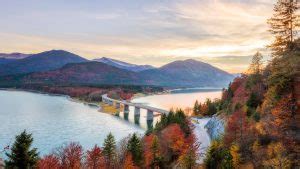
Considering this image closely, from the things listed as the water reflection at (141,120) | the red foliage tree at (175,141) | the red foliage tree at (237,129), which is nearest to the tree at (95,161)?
the red foliage tree at (175,141)

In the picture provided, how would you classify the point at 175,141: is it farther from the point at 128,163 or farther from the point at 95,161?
the point at 95,161

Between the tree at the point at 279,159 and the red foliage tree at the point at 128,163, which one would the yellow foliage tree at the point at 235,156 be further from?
the red foliage tree at the point at 128,163

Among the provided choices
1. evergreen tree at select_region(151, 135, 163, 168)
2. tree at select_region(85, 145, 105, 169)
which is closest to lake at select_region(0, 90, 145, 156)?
tree at select_region(85, 145, 105, 169)

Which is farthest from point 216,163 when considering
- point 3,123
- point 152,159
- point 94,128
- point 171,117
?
point 3,123

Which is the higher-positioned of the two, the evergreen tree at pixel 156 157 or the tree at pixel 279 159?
the tree at pixel 279 159

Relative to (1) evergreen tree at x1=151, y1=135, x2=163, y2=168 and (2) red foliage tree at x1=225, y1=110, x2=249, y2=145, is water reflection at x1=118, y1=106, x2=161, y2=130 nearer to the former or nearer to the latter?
(1) evergreen tree at x1=151, y1=135, x2=163, y2=168

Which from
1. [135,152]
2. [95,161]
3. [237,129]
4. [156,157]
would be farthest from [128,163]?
[237,129]

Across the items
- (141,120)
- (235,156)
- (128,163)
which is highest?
(235,156)

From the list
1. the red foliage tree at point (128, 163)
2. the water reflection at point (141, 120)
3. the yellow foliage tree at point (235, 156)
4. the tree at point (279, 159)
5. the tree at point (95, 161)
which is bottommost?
the water reflection at point (141, 120)

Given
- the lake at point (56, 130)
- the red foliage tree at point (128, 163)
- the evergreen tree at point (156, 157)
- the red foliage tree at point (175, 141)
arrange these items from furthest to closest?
the lake at point (56, 130)
the red foliage tree at point (175, 141)
the evergreen tree at point (156, 157)
the red foliage tree at point (128, 163)

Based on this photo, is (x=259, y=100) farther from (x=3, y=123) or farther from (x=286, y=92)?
(x=3, y=123)

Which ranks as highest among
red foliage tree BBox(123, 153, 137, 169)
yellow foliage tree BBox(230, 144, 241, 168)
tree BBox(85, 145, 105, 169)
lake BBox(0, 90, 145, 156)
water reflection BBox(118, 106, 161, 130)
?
yellow foliage tree BBox(230, 144, 241, 168)
